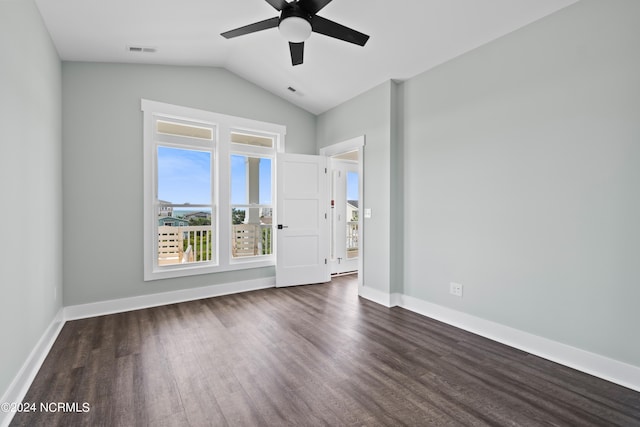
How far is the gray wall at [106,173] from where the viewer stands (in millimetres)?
3365

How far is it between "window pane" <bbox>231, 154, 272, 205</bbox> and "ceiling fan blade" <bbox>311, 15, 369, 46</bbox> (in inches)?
103

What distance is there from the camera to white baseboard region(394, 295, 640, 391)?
83.9 inches

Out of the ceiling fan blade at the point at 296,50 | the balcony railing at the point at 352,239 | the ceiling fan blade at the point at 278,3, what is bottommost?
the balcony railing at the point at 352,239

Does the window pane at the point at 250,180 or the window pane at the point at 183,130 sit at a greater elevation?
the window pane at the point at 183,130

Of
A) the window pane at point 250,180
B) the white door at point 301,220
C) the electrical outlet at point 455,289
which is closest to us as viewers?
the electrical outlet at point 455,289

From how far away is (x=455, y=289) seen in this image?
3.24 meters

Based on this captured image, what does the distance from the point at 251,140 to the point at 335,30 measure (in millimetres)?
2706

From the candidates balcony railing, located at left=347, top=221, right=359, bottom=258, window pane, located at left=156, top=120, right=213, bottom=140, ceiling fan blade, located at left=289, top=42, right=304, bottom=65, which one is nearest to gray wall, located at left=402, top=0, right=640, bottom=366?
ceiling fan blade, located at left=289, top=42, right=304, bottom=65

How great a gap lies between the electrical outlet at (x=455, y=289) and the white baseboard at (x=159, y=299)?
2714 mm

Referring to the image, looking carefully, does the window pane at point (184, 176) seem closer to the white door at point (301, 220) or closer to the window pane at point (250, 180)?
the window pane at point (250, 180)

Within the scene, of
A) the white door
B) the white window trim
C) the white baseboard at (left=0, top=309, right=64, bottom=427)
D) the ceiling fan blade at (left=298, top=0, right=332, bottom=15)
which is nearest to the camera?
the white baseboard at (left=0, top=309, right=64, bottom=427)

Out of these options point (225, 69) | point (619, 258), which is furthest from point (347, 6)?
point (619, 258)

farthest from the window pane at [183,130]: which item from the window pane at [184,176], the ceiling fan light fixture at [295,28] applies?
the ceiling fan light fixture at [295,28]

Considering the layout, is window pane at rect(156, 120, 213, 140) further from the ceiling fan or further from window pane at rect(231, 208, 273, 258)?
the ceiling fan
